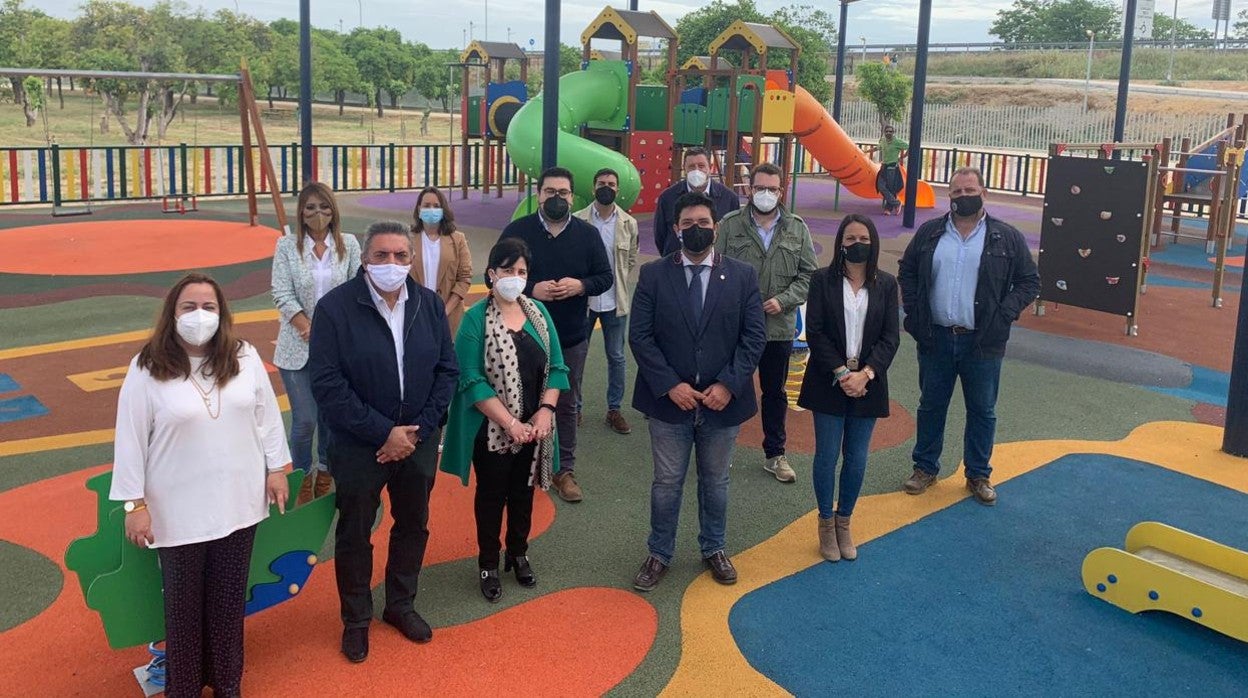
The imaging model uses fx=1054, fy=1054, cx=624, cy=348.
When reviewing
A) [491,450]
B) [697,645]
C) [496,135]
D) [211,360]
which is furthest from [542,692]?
[496,135]

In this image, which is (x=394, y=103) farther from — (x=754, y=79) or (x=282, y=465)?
(x=282, y=465)

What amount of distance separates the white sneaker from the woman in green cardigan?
6.79ft

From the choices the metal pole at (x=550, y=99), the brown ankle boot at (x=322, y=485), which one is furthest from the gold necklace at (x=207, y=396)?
the metal pole at (x=550, y=99)

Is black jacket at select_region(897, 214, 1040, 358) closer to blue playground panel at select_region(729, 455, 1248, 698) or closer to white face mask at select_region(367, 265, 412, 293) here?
blue playground panel at select_region(729, 455, 1248, 698)

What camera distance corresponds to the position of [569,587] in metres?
5.12

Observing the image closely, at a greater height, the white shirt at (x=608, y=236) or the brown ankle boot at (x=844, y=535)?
the white shirt at (x=608, y=236)

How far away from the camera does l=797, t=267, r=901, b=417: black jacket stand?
5.38 metres

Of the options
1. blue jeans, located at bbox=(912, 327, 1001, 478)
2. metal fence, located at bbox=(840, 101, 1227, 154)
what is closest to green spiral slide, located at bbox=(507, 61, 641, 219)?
blue jeans, located at bbox=(912, 327, 1001, 478)

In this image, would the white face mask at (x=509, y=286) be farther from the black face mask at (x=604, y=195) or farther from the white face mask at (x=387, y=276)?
the black face mask at (x=604, y=195)

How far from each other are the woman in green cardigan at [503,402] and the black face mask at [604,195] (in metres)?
2.07

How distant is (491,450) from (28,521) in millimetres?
2731

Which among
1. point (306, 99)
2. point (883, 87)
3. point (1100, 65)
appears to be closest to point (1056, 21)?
point (1100, 65)

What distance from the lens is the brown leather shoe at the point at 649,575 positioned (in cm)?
511

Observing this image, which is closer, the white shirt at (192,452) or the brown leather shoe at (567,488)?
the white shirt at (192,452)
